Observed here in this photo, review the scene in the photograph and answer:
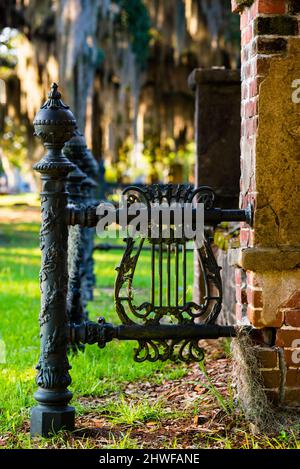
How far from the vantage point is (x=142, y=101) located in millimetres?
22328

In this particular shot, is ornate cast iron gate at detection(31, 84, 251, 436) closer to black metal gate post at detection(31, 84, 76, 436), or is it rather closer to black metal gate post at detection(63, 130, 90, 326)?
black metal gate post at detection(31, 84, 76, 436)

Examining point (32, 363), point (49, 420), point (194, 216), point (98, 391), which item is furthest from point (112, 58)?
point (49, 420)

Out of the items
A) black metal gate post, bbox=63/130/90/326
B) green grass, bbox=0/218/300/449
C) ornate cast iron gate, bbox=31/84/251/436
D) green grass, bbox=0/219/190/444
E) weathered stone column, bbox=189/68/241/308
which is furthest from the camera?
weathered stone column, bbox=189/68/241/308

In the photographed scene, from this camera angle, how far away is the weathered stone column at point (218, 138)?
255 inches

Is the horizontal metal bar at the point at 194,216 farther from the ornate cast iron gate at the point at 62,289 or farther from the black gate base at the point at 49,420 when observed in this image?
the black gate base at the point at 49,420

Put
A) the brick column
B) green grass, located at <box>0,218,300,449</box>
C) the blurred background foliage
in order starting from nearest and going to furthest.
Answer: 1. green grass, located at <box>0,218,300,449</box>
2. the brick column
3. the blurred background foliage

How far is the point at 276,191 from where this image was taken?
393cm

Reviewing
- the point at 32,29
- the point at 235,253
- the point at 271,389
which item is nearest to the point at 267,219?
the point at 235,253

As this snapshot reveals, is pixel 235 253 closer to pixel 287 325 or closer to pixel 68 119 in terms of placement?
pixel 287 325

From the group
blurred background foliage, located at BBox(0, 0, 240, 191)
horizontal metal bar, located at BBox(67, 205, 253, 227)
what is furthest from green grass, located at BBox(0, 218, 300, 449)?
blurred background foliage, located at BBox(0, 0, 240, 191)

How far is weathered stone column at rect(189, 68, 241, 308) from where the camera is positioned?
6.49 m

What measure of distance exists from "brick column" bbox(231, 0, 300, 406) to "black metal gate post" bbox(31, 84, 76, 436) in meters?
0.94

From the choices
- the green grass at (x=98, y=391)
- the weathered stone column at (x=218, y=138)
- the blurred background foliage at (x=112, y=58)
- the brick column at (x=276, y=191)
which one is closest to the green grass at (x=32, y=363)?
the green grass at (x=98, y=391)

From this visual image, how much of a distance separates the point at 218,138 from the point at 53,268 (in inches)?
120
